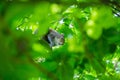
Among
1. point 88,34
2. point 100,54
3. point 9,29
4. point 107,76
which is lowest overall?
point 107,76

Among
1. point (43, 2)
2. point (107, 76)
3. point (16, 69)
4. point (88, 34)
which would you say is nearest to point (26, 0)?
point (43, 2)

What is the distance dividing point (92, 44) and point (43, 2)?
41 cm

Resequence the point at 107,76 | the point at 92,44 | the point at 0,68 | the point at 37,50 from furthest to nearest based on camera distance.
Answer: the point at 107,76 → the point at 92,44 → the point at 37,50 → the point at 0,68

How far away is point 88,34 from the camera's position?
0.95m

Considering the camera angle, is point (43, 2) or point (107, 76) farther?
point (107, 76)

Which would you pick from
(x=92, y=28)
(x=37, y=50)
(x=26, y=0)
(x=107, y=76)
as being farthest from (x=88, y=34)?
(x=107, y=76)

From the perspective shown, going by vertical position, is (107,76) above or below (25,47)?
below

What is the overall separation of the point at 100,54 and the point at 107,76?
1.81 feet

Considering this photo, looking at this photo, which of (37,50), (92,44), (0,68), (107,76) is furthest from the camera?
(107,76)

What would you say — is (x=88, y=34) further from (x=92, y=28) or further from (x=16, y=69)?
(x=16, y=69)

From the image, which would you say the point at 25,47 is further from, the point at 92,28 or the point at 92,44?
the point at 92,44

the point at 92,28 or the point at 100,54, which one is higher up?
the point at 92,28

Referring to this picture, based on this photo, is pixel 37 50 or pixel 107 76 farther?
pixel 107 76

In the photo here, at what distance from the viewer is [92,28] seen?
0.95 metres
